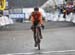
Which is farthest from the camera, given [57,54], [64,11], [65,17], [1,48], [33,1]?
Answer: [33,1]

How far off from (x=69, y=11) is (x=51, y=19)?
2.27 m

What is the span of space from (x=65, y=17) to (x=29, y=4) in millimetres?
10701

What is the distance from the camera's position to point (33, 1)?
4809cm

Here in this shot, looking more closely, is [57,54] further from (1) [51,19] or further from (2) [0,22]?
(1) [51,19]

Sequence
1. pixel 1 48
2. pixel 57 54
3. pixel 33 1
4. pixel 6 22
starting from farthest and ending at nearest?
1. pixel 33 1
2. pixel 6 22
3. pixel 1 48
4. pixel 57 54

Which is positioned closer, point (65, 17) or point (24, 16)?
point (65, 17)

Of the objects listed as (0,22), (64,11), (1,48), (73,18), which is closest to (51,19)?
(64,11)

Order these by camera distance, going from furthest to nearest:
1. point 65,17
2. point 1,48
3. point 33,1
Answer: point 33,1
point 65,17
point 1,48

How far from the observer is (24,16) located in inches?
1624

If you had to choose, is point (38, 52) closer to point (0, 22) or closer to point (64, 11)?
point (0, 22)

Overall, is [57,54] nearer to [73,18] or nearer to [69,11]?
[73,18]

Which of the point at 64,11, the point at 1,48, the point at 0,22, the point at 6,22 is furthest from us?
the point at 64,11

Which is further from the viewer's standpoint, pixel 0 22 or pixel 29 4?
pixel 29 4

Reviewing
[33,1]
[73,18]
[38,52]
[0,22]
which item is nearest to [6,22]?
[0,22]
